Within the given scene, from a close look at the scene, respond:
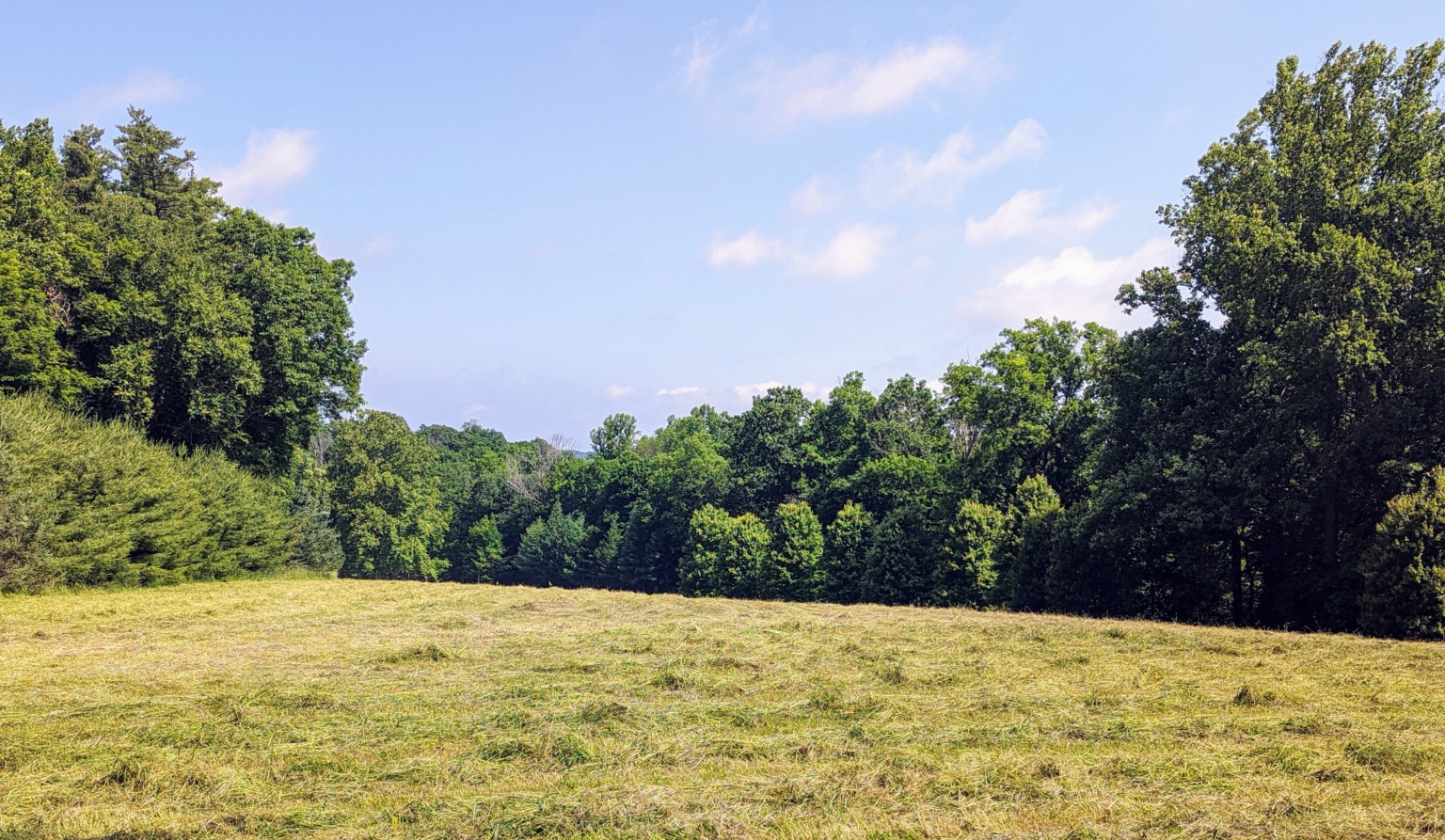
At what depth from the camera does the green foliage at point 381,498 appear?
198ft

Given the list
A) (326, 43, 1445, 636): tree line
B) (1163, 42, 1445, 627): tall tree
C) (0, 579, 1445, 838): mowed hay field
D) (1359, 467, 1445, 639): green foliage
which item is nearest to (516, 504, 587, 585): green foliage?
(326, 43, 1445, 636): tree line

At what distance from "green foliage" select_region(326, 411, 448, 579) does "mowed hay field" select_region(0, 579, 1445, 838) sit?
47.2 m

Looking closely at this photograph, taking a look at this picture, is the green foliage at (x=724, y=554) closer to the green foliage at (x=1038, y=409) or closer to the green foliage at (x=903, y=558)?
the green foliage at (x=903, y=558)

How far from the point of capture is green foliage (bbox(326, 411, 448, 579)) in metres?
60.2

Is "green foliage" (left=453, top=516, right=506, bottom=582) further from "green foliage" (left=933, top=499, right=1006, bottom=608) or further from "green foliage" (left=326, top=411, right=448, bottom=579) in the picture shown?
"green foliage" (left=933, top=499, right=1006, bottom=608)

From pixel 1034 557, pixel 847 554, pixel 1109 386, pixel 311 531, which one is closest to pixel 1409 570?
pixel 1109 386

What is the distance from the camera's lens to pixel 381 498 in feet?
202

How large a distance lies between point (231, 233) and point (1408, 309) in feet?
123

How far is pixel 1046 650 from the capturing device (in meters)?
13.0

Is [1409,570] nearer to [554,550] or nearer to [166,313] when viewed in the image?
[166,313]

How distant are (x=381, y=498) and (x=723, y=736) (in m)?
58.9

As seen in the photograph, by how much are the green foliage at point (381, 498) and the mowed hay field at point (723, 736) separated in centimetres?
4718

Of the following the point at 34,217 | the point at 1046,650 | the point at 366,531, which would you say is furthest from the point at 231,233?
the point at 1046,650

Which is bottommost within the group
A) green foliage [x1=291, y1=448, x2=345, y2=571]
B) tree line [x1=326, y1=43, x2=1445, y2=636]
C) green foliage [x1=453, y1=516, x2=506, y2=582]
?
green foliage [x1=453, y1=516, x2=506, y2=582]
